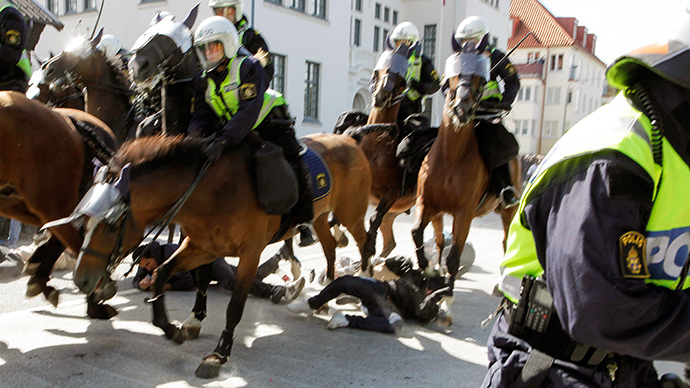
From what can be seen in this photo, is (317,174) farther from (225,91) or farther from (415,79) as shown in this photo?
(415,79)

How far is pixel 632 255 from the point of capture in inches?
53.1

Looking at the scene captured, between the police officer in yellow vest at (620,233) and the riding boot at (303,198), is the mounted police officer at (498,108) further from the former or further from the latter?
the police officer in yellow vest at (620,233)

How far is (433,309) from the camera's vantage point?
5223mm

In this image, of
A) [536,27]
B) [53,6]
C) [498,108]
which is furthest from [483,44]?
[536,27]

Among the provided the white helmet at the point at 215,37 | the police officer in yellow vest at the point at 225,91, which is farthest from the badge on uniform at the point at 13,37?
the white helmet at the point at 215,37

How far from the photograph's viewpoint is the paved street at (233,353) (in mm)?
3812

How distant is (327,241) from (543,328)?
4574mm

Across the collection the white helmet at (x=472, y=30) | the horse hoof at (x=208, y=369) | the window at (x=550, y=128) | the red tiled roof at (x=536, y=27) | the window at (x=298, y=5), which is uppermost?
the red tiled roof at (x=536, y=27)

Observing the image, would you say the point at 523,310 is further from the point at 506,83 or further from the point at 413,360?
the point at 506,83

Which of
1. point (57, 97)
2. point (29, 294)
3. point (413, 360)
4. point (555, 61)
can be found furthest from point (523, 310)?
point (555, 61)

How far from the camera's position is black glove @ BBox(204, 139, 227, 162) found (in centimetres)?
392

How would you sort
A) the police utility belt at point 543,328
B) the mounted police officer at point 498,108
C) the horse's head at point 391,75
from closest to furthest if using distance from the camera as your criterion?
the police utility belt at point 543,328 < the mounted police officer at point 498,108 < the horse's head at point 391,75

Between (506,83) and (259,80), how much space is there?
332cm

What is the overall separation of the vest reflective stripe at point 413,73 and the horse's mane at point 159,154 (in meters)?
3.45
